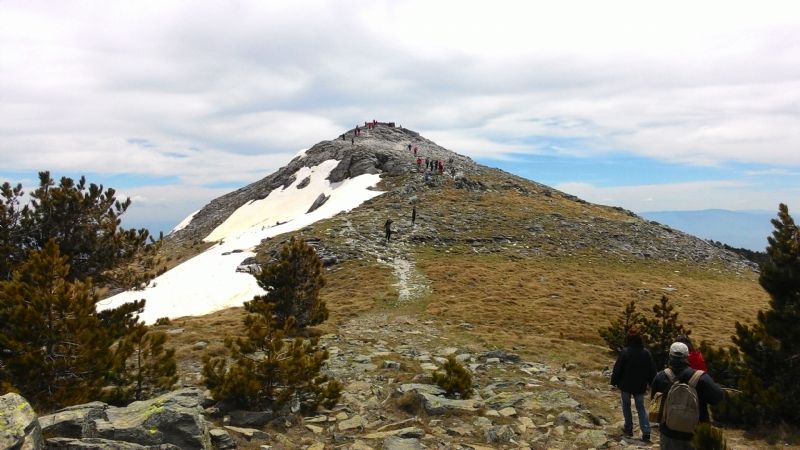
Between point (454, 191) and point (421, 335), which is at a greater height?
point (454, 191)

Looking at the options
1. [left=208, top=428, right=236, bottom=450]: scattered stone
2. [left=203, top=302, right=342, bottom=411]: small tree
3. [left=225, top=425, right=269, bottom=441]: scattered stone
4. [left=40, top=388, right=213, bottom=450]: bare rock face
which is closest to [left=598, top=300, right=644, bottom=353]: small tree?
[left=203, top=302, right=342, bottom=411]: small tree

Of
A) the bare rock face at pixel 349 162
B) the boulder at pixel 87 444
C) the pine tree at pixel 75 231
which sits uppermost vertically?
the bare rock face at pixel 349 162

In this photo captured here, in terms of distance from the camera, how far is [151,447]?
27.7 ft

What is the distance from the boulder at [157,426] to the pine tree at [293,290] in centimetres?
1174

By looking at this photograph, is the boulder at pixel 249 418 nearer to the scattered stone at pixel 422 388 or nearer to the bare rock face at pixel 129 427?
the bare rock face at pixel 129 427

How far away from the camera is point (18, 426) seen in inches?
280

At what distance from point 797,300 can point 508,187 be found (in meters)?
61.2

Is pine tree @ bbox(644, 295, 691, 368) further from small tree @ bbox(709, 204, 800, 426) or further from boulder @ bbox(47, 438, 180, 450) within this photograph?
boulder @ bbox(47, 438, 180, 450)

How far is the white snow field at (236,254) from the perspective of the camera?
34.2 metres

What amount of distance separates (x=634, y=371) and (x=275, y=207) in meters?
69.0

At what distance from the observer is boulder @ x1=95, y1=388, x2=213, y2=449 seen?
28.5 ft

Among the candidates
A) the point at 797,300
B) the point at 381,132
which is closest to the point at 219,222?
the point at 381,132

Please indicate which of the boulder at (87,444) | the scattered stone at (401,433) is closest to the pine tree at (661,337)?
the scattered stone at (401,433)

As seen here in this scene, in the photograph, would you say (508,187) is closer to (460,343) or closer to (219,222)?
(219,222)
